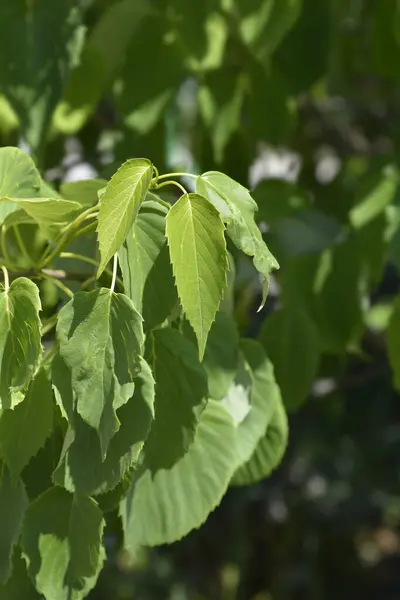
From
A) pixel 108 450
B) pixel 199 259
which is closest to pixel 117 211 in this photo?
pixel 199 259

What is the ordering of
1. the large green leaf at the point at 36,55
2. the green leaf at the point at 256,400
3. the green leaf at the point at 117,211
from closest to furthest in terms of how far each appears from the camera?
the green leaf at the point at 117,211, the green leaf at the point at 256,400, the large green leaf at the point at 36,55

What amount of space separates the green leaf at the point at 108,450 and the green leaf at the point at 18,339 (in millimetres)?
32

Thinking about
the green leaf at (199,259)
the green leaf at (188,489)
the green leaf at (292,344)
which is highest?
the green leaf at (199,259)

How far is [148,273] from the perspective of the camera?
69 centimetres

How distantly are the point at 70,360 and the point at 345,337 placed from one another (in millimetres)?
709

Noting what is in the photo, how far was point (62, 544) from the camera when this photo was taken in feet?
2.38

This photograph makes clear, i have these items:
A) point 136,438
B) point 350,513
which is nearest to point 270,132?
point 136,438

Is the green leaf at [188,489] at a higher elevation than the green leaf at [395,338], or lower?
higher

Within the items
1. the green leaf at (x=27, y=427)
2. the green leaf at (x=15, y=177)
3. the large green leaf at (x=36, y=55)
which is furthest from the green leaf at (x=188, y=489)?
the large green leaf at (x=36, y=55)

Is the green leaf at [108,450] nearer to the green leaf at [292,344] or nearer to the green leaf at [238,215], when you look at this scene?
the green leaf at [238,215]

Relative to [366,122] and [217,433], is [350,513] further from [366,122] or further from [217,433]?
[217,433]

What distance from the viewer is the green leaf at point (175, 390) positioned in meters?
0.73

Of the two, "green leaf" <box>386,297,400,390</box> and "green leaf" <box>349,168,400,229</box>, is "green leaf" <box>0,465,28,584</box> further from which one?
"green leaf" <box>349,168,400,229</box>

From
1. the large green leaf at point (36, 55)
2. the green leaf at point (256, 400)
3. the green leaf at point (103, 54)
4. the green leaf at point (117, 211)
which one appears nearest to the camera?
the green leaf at point (117, 211)
